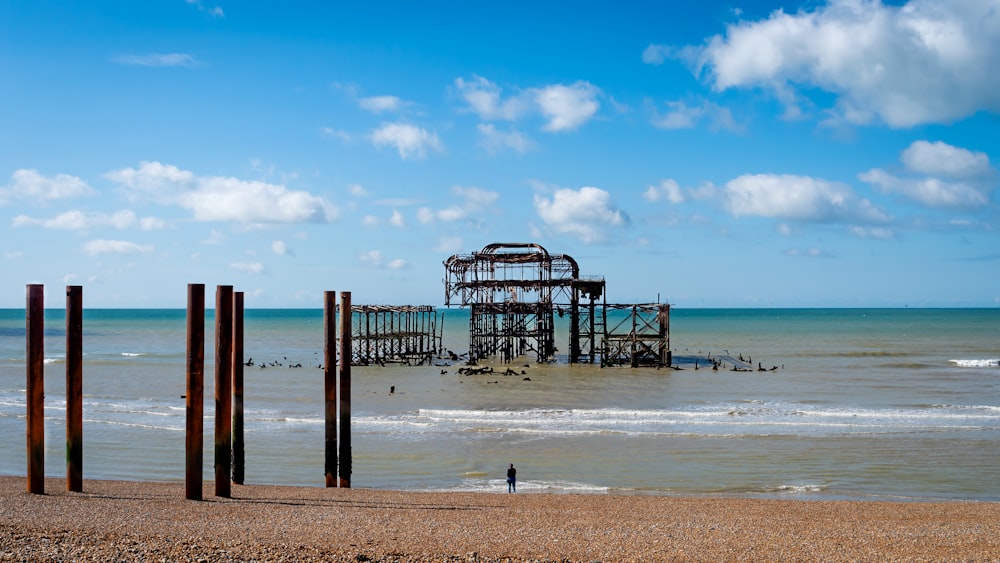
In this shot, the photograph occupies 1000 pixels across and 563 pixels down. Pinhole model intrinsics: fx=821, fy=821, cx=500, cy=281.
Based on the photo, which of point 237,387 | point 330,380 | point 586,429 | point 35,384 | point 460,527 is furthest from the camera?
point 586,429

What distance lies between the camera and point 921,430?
2584 centimetres

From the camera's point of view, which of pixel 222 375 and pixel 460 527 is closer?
pixel 460 527

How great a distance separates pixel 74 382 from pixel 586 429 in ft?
52.2

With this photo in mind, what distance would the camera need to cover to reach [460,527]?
12.5 meters

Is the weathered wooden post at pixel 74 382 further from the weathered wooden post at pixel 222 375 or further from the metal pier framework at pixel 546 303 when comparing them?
the metal pier framework at pixel 546 303

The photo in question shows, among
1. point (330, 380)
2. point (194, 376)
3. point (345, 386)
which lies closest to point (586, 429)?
point (345, 386)

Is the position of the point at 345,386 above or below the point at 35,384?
below

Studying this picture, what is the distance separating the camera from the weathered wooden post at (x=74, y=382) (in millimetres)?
13875

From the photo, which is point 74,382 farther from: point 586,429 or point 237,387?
point 586,429

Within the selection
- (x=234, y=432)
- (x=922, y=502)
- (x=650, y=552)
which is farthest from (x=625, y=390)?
(x=650, y=552)

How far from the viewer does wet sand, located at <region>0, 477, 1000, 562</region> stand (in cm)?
1044

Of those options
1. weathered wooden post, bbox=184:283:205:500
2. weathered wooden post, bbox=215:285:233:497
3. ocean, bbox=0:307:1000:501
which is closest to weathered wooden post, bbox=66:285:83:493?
weathered wooden post, bbox=184:283:205:500

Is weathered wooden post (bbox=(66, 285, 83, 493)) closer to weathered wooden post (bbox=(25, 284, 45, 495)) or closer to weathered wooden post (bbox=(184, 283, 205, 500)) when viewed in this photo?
weathered wooden post (bbox=(25, 284, 45, 495))

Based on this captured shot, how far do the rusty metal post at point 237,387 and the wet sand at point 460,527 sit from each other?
0.47 m
